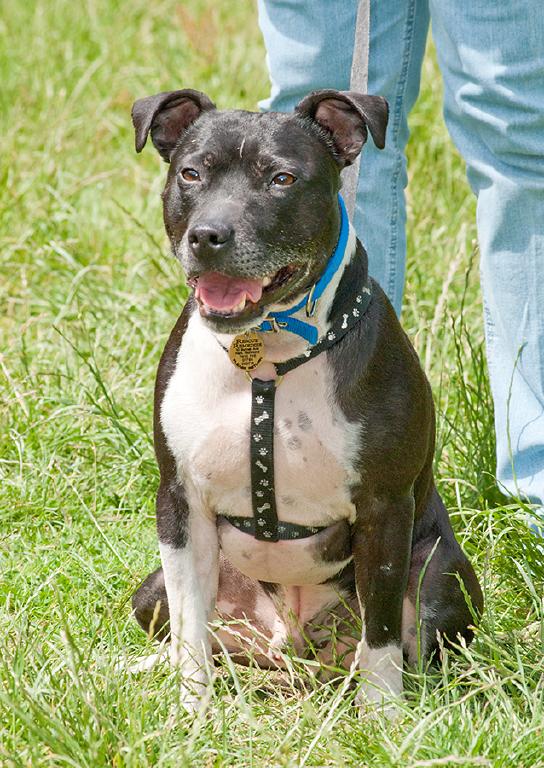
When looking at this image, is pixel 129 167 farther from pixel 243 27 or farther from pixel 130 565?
pixel 130 565

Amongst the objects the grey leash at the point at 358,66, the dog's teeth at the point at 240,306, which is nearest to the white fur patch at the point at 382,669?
the dog's teeth at the point at 240,306

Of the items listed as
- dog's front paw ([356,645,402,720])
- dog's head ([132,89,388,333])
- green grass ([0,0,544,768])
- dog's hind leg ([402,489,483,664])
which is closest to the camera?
green grass ([0,0,544,768])

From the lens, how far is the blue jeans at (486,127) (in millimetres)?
3336

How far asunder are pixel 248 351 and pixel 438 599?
0.84 meters

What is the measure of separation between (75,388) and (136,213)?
1.50 metres

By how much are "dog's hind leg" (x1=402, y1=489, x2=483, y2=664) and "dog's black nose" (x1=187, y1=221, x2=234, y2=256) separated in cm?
98

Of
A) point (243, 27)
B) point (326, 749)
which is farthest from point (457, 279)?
point (243, 27)

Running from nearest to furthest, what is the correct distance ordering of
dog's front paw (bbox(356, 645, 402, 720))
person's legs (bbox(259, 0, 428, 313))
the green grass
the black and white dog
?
the green grass → the black and white dog → dog's front paw (bbox(356, 645, 402, 720)) → person's legs (bbox(259, 0, 428, 313))

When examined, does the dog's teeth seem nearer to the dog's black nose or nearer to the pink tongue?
the pink tongue

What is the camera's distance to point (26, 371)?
444 cm

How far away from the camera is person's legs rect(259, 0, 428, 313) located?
357cm

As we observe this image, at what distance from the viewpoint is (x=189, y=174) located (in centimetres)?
297

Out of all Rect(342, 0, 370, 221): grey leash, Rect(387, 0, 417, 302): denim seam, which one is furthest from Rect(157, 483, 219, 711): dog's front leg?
Rect(387, 0, 417, 302): denim seam

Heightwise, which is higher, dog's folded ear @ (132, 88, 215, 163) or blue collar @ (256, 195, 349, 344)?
dog's folded ear @ (132, 88, 215, 163)
